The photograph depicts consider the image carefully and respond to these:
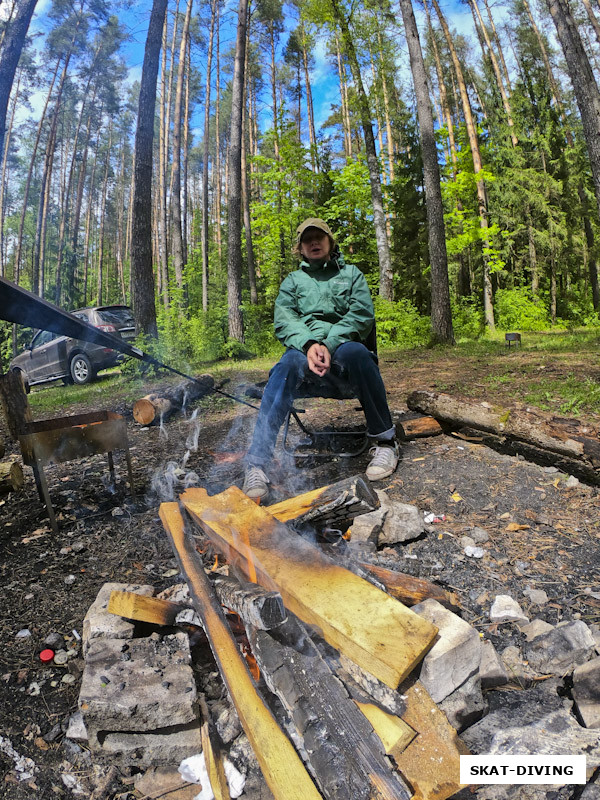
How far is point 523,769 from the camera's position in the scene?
3.57 feet

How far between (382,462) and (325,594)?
1719 millimetres

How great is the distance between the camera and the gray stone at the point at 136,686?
4.30ft

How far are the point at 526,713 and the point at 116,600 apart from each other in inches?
50.3

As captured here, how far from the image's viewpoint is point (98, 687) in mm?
1361

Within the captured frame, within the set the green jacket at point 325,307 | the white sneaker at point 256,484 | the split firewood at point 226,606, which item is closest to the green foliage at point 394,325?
the green jacket at point 325,307

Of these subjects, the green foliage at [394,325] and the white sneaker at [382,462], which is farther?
the green foliage at [394,325]

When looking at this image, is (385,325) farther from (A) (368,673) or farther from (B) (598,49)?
(B) (598,49)

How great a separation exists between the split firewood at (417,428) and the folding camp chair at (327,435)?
28 centimetres

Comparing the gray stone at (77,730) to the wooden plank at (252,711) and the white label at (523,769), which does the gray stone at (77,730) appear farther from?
the white label at (523,769)

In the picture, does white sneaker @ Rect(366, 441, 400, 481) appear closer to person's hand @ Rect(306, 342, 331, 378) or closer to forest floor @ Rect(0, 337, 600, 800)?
forest floor @ Rect(0, 337, 600, 800)

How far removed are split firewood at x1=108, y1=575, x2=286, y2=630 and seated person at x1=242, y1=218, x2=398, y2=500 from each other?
1093 mm

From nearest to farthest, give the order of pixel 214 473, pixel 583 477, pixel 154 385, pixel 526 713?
1. pixel 526 713
2. pixel 583 477
3. pixel 214 473
4. pixel 154 385

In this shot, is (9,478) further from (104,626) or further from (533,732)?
(533,732)

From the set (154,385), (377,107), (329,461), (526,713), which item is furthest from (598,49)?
(526,713)
